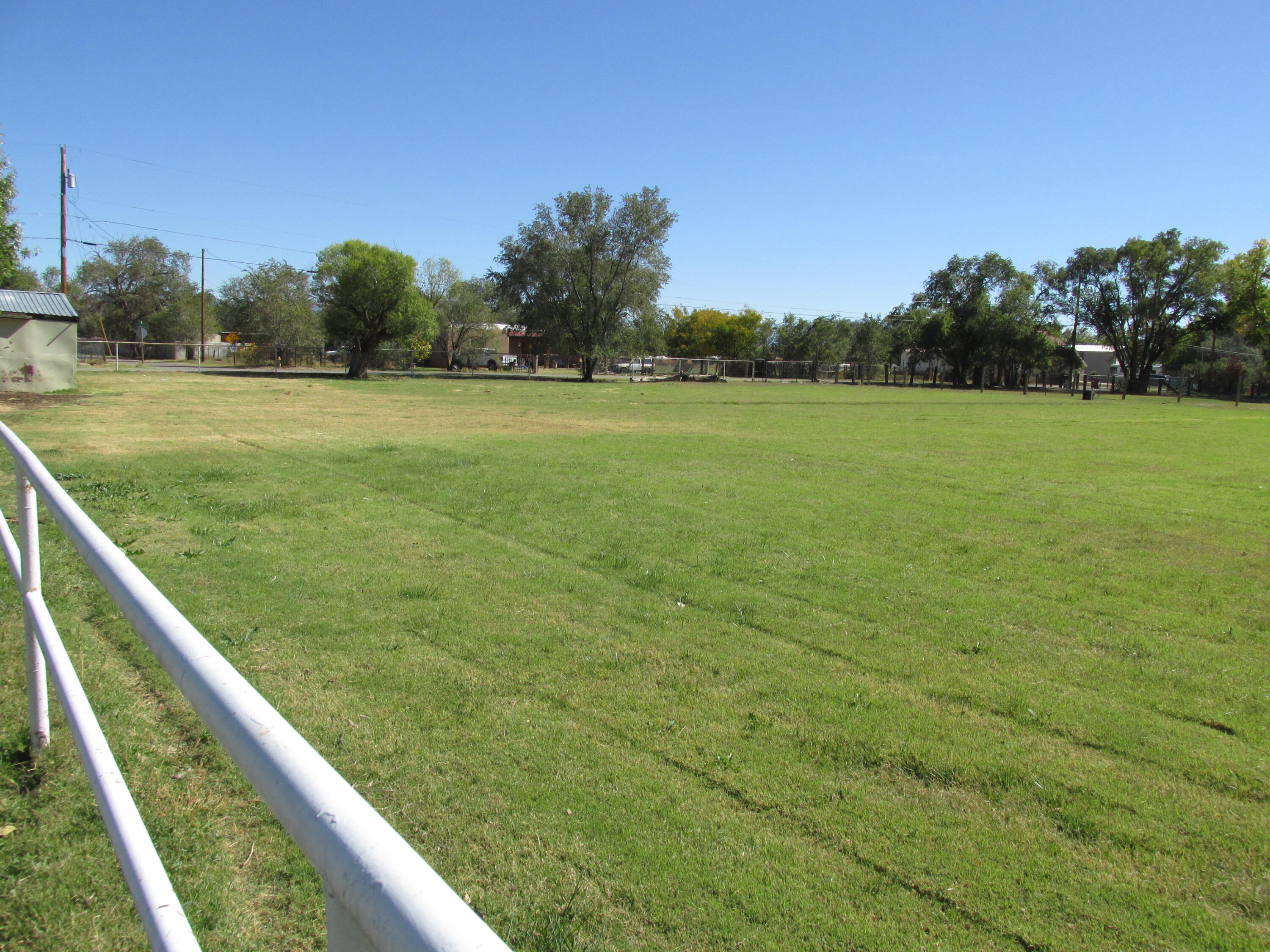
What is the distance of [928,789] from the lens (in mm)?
3779

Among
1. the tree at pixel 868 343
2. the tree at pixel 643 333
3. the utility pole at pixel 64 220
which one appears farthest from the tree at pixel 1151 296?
the utility pole at pixel 64 220

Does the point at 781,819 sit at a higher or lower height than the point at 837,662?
lower

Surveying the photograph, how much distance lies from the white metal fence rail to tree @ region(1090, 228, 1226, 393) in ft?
316

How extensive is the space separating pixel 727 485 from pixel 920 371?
320ft

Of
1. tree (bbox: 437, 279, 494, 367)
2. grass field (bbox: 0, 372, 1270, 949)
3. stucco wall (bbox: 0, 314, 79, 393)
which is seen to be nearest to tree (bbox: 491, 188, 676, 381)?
tree (bbox: 437, 279, 494, 367)

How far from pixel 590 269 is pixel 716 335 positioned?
42.4 m

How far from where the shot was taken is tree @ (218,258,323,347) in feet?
246

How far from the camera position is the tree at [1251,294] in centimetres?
7225

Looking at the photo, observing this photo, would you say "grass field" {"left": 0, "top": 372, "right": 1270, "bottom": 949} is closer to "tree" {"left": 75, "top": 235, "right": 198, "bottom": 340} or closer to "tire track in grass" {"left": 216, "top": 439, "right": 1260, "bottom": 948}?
"tire track in grass" {"left": 216, "top": 439, "right": 1260, "bottom": 948}

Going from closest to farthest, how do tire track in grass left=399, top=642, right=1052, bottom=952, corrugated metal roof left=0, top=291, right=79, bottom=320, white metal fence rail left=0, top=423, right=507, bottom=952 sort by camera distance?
white metal fence rail left=0, top=423, right=507, bottom=952
tire track in grass left=399, top=642, right=1052, bottom=952
corrugated metal roof left=0, top=291, right=79, bottom=320

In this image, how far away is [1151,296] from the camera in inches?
3231

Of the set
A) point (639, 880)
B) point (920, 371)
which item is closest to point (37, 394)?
point (639, 880)

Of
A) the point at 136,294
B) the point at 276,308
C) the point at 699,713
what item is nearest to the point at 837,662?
the point at 699,713

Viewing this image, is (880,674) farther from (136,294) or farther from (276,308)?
(136,294)
